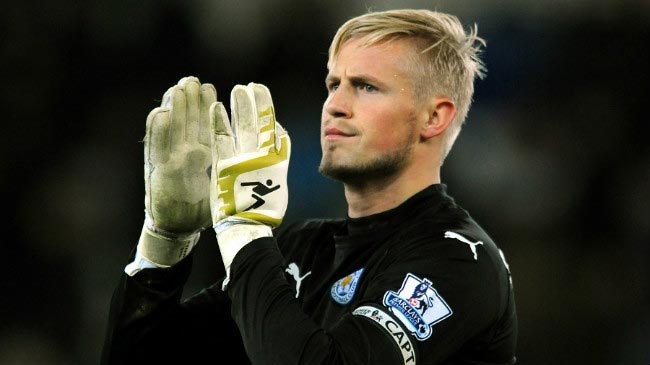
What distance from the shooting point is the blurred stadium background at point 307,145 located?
211 inches

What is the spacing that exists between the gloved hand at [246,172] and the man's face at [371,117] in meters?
0.23

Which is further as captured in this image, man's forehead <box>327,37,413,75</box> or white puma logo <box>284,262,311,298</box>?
white puma logo <box>284,262,311,298</box>

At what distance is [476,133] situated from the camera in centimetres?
586

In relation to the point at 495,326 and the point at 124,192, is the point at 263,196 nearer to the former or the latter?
the point at 495,326

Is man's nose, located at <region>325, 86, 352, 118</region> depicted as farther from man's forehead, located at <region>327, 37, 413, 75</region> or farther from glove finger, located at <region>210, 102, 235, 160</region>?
glove finger, located at <region>210, 102, 235, 160</region>

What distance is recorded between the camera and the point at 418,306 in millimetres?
2318

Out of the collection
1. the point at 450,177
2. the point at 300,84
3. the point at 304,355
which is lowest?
the point at 450,177

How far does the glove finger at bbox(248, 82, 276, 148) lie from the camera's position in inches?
98.2

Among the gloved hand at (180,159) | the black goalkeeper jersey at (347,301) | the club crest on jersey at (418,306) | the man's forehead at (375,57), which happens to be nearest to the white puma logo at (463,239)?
the black goalkeeper jersey at (347,301)

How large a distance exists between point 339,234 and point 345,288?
1.10 feet

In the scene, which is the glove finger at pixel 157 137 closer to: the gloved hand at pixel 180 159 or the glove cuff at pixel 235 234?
the gloved hand at pixel 180 159

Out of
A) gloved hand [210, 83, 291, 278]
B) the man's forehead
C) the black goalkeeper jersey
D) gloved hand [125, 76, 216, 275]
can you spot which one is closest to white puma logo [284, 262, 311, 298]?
the black goalkeeper jersey

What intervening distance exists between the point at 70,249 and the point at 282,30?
1892mm

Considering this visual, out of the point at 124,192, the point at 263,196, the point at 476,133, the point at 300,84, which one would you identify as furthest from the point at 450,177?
the point at 263,196
